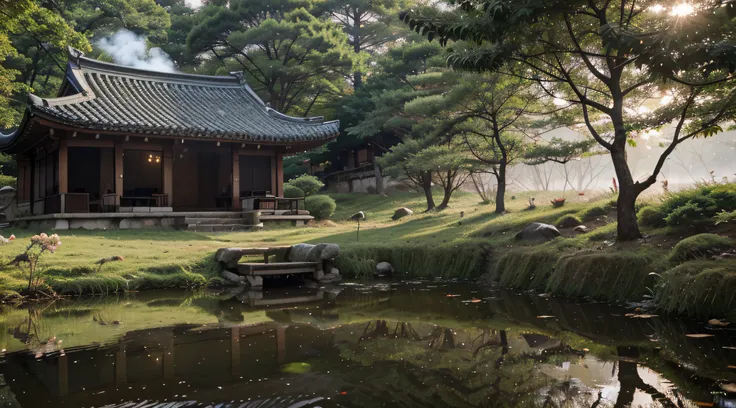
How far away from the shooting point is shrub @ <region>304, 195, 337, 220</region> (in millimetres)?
21047

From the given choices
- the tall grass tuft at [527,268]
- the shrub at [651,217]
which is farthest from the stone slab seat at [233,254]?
the shrub at [651,217]

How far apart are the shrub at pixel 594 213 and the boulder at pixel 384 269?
4.31 meters

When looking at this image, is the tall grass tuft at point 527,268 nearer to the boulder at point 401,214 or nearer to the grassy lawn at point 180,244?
the grassy lawn at point 180,244

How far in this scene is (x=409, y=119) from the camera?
86.5 feet

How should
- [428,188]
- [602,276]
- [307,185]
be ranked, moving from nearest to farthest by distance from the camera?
[602,276] → [428,188] → [307,185]

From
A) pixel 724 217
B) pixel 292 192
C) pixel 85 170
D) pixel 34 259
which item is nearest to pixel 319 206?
pixel 292 192

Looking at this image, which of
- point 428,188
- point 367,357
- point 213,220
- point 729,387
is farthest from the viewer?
point 428,188

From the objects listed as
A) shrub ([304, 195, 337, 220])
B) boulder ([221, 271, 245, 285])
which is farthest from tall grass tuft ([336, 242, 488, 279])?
shrub ([304, 195, 337, 220])

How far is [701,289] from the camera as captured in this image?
5.66m

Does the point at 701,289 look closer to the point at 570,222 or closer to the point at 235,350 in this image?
the point at 570,222

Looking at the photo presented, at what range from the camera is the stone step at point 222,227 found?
55.9ft

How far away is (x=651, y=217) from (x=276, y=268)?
707 cm

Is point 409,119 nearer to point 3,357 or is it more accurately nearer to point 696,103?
point 696,103

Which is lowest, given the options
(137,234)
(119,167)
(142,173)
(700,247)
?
(137,234)
